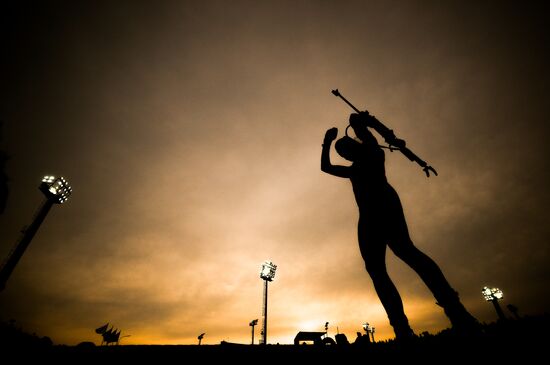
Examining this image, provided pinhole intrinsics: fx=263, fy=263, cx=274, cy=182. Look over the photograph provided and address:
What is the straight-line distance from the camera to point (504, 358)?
1.73 m

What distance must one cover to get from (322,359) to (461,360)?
105 cm

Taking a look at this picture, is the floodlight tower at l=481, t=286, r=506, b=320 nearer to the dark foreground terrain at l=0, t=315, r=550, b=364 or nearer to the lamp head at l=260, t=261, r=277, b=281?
the lamp head at l=260, t=261, r=277, b=281

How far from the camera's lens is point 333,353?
2377mm

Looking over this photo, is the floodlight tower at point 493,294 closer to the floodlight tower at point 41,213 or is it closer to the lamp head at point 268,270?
the lamp head at point 268,270

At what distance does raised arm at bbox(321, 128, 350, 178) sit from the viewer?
13.5ft

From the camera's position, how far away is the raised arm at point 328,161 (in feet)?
13.5

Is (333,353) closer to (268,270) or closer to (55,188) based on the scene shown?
(268,270)

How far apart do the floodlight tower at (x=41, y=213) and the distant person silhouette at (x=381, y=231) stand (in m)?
52.7

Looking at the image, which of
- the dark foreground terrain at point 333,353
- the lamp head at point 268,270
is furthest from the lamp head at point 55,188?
the dark foreground terrain at point 333,353

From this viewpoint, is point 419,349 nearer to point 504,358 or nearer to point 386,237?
point 504,358

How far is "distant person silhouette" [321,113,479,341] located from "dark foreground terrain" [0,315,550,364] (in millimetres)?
544

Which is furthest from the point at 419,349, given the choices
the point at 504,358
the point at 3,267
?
the point at 3,267

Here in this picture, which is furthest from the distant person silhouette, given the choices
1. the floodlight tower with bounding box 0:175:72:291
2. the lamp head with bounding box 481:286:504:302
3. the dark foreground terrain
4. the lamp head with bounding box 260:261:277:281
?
the lamp head with bounding box 481:286:504:302

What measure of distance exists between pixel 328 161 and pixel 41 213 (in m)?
53.2
